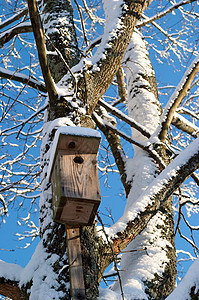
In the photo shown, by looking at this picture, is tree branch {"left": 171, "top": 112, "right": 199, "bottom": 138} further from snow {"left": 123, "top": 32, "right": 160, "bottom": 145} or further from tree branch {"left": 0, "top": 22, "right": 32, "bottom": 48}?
tree branch {"left": 0, "top": 22, "right": 32, "bottom": 48}

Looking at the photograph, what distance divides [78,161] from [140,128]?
130 centimetres

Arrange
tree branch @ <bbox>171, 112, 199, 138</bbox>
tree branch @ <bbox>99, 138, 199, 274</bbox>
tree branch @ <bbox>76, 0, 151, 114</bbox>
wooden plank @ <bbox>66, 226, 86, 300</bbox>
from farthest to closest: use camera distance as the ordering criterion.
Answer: tree branch @ <bbox>171, 112, 199, 138</bbox>, tree branch @ <bbox>76, 0, 151, 114</bbox>, tree branch @ <bbox>99, 138, 199, 274</bbox>, wooden plank @ <bbox>66, 226, 86, 300</bbox>

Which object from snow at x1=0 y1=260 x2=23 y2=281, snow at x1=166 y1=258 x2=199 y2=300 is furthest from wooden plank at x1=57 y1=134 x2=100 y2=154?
snow at x1=166 y1=258 x2=199 y2=300

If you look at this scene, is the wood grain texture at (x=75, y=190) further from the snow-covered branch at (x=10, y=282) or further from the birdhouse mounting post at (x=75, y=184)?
the snow-covered branch at (x=10, y=282)

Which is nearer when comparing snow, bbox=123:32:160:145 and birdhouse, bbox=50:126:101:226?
birdhouse, bbox=50:126:101:226

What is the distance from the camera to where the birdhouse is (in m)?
2.02

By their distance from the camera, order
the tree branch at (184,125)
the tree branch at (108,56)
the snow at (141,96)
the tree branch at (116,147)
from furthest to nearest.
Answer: the tree branch at (184,125) → the snow at (141,96) → the tree branch at (116,147) → the tree branch at (108,56)

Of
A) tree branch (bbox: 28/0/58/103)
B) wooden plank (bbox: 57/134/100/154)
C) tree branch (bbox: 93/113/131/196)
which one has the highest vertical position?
tree branch (bbox: 28/0/58/103)

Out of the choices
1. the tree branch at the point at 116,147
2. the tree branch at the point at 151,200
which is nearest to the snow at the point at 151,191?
the tree branch at the point at 151,200

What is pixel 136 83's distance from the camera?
409 cm

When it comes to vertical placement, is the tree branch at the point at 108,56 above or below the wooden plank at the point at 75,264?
above

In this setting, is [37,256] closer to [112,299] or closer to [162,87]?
[112,299]

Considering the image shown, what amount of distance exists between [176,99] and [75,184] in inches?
63.4

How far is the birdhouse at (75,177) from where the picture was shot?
202cm
